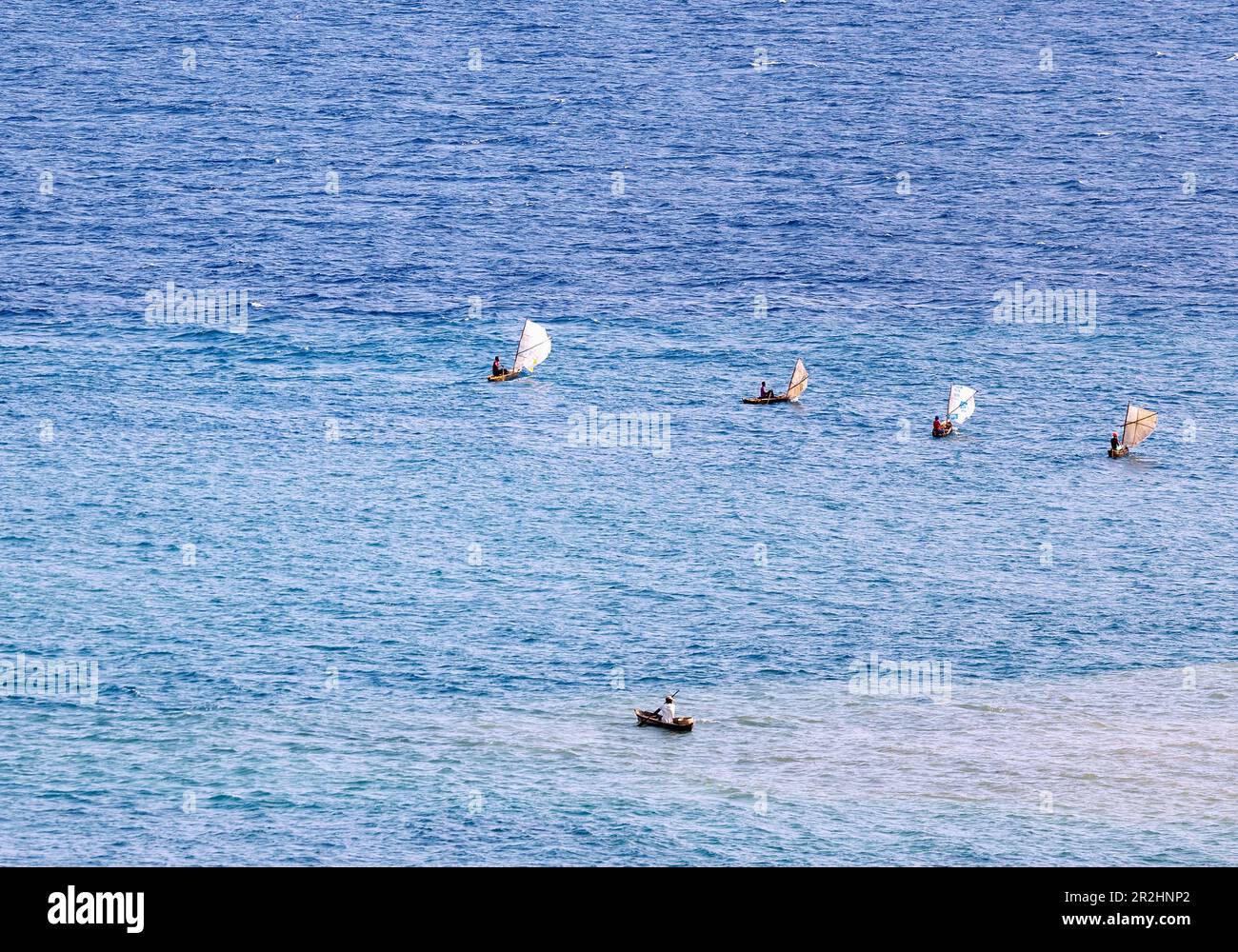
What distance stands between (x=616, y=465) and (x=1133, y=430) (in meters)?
32.7

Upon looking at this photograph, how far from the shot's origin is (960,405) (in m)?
118

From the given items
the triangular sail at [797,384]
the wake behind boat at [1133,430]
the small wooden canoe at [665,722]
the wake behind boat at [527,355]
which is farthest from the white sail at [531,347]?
the small wooden canoe at [665,722]

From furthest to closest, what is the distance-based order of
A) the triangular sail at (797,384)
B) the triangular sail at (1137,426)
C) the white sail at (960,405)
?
the triangular sail at (797,384), the white sail at (960,405), the triangular sail at (1137,426)

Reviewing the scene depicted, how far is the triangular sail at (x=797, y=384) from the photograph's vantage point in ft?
400

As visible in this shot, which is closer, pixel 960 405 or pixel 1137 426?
pixel 1137 426

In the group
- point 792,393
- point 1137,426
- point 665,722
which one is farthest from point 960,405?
point 665,722

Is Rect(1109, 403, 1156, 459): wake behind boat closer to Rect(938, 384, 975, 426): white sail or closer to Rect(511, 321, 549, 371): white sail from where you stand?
Rect(938, 384, 975, 426): white sail

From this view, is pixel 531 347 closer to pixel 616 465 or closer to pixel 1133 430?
pixel 616 465

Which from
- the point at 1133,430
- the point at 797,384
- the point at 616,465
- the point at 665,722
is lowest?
the point at 665,722

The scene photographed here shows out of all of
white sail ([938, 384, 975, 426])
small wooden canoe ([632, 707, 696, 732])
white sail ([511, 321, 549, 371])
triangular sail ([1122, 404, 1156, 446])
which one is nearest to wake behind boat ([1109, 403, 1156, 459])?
triangular sail ([1122, 404, 1156, 446])

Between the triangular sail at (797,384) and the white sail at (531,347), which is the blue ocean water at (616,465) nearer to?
the triangular sail at (797,384)

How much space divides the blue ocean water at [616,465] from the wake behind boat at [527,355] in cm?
250

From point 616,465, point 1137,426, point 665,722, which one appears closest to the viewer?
point 665,722
